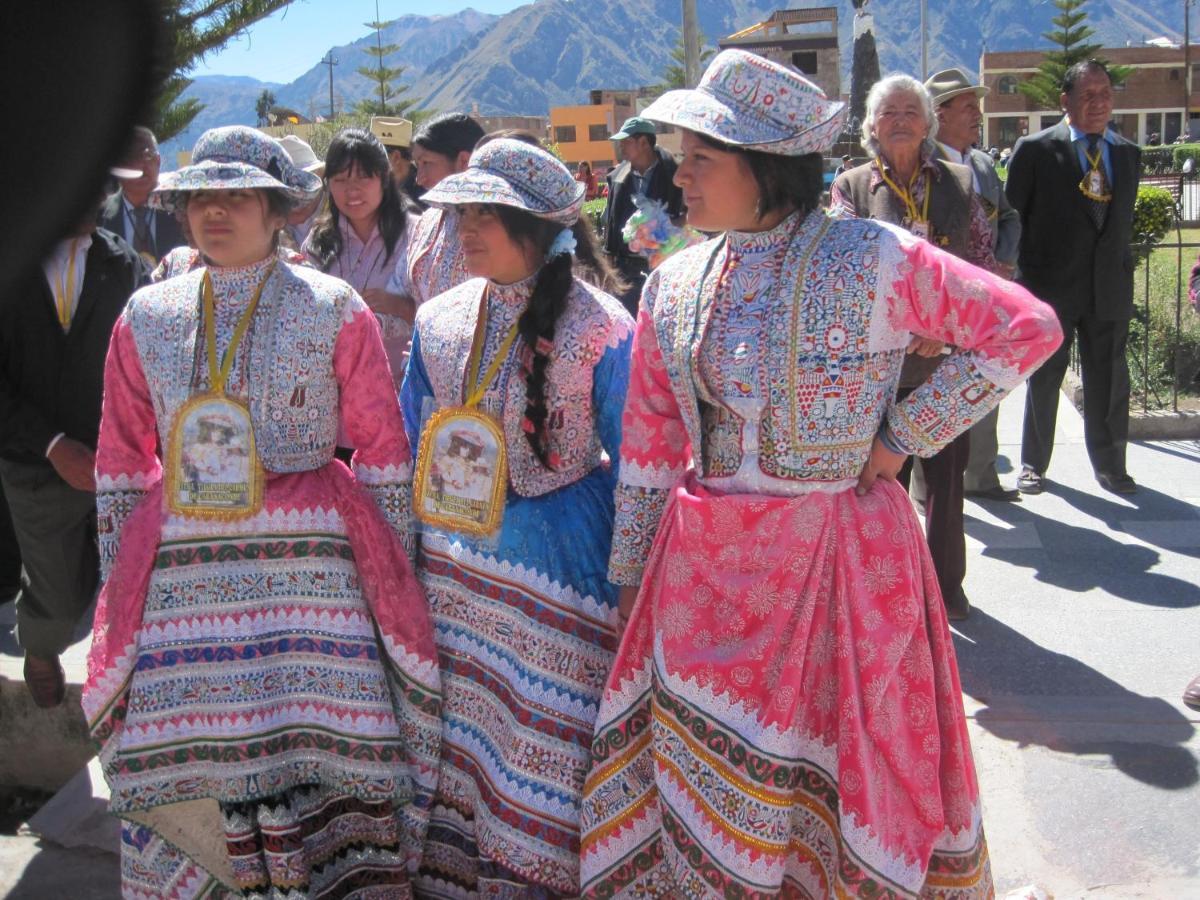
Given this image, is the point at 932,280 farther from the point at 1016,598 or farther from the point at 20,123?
the point at 1016,598

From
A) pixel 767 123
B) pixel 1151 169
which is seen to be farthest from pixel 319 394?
pixel 1151 169

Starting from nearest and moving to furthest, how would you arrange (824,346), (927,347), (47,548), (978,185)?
Answer: (824,346) < (927,347) < (47,548) < (978,185)

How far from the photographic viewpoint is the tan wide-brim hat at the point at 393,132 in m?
6.31

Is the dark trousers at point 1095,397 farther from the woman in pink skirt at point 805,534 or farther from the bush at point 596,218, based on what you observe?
the woman in pink skirt at point 805,534

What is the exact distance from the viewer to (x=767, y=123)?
249 centimetres

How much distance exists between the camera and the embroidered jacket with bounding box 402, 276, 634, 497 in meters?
3.04

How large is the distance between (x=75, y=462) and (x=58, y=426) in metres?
0.21

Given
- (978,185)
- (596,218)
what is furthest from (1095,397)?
(596,218)

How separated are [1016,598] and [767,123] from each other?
10.1ft

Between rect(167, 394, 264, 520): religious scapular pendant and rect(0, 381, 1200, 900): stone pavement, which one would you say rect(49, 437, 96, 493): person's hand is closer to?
rect(167, 394, 264, 520): religious scapular pendant

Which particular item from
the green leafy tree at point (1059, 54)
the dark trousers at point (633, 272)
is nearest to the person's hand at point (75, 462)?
the dark trousers at point (633, 272)

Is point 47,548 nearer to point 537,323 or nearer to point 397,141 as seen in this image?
point 537,323

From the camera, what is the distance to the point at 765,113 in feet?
8.19

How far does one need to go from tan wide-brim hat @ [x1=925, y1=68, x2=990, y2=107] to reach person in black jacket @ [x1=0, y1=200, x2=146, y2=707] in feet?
12.1
